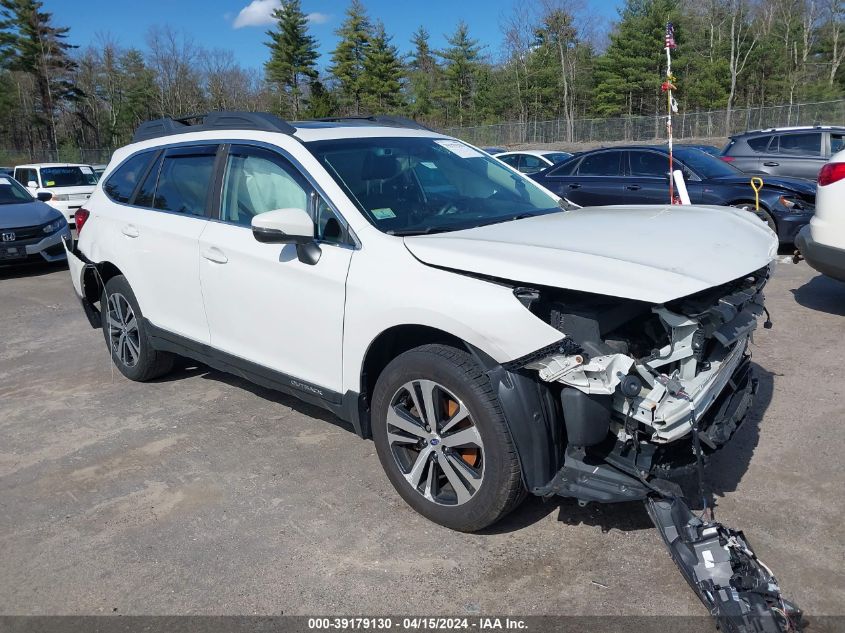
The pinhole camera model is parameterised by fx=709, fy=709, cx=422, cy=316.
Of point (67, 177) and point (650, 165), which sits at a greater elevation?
point (67, 177)

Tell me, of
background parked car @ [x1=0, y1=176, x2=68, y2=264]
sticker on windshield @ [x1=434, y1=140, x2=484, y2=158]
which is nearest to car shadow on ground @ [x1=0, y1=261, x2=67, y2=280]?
background parked car @ [x1=0, y1=176, x2=68, y2=264]

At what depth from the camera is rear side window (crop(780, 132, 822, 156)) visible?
43.4 feet

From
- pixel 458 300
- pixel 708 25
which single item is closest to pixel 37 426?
pixel 458 300

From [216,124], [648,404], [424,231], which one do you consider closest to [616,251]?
[648,404]

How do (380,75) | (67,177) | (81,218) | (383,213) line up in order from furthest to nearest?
(380,75) → (67,177) → (81,218) → (383,213)

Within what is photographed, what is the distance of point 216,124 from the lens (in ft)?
15.1

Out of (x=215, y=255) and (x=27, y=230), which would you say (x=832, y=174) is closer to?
(x=215, y=255)

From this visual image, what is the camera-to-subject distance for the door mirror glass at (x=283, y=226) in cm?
340

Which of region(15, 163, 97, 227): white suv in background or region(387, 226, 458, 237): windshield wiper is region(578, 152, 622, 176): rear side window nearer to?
region(387, 226, 458, 237): windshield wiper

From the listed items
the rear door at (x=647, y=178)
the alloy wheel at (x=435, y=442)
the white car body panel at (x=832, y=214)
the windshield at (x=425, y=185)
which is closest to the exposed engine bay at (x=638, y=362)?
the alloy wheel at (x=435, y=442)

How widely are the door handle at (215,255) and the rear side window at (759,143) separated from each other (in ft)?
40.0

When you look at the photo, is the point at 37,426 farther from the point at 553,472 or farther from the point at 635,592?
the point at 635,592

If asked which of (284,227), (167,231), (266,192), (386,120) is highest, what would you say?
(386,120)

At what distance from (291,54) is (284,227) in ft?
200
